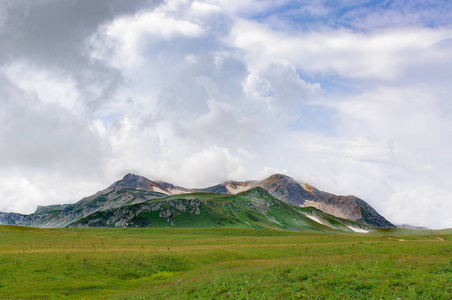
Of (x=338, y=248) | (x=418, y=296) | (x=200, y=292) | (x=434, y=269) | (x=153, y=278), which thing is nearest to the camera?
(x=418, y=296)

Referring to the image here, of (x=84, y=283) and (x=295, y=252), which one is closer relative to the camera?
(x=84, y=283)

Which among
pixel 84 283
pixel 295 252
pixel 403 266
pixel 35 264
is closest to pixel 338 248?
pixel 295 252

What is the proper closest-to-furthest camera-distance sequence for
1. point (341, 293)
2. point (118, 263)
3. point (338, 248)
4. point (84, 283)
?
point (341, 293)
point (84, 283)
point (118, 263)
point (338, 248)

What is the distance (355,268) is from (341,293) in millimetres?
4953

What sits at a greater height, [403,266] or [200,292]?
[403,266]

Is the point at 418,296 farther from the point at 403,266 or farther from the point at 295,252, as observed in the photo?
the point at 295,252

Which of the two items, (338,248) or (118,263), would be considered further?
(338,248)

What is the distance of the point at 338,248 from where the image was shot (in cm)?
5472

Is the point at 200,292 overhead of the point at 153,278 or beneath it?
overhead

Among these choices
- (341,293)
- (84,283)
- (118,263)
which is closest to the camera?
(341,293)

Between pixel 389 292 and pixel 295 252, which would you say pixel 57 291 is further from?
pixel 295 252

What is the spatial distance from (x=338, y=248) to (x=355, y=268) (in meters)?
33.8

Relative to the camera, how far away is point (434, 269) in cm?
2205

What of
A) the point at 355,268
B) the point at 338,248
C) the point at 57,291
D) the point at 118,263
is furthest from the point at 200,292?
the point at 338,248
